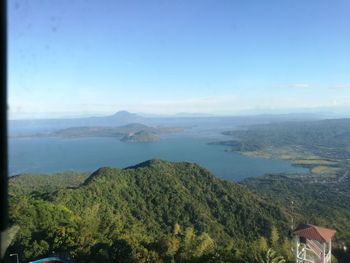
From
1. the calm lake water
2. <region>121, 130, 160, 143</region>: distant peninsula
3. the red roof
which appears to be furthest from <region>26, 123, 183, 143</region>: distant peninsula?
the red roof

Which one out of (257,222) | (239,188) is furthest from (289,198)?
(257,222)

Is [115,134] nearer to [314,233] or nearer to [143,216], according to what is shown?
[143,216]

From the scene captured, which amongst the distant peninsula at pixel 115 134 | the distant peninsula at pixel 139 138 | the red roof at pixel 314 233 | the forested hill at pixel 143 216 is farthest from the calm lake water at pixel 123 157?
the red roof at pixel 314 233

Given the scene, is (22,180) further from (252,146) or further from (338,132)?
(338,132)

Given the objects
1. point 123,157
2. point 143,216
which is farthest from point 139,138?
point 143,216

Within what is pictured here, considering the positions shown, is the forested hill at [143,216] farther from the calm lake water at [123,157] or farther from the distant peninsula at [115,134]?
the distant peninsula at [115,134]
